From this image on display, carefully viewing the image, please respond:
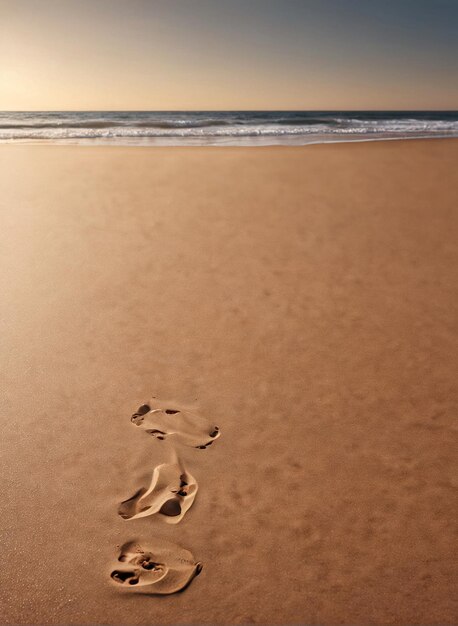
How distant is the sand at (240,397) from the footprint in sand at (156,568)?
4 centimetres

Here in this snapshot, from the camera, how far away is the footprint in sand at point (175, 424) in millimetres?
2520

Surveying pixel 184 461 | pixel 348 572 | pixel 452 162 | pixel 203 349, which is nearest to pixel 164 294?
pixel 203 349

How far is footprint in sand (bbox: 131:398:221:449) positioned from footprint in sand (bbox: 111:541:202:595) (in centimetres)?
57

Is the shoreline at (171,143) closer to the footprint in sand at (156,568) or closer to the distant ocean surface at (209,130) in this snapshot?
the distant ocean surface at (209,130)

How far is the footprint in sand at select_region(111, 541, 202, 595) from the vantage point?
1.90 m

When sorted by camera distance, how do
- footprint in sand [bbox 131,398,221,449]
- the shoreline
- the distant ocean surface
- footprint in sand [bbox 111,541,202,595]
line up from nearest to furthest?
footprint in sand [bbox 111,541,202,595] → footprint in sand [bbox 131,398,221,449] → the shoreline → the distant ocean surface

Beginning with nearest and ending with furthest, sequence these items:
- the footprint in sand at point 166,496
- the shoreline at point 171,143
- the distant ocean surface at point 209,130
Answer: the footprint in sand at point 166,496 < the shoreline at point 171,143 < the distant ocean surface at point 209,130

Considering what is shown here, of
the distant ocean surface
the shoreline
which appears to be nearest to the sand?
the shoreline

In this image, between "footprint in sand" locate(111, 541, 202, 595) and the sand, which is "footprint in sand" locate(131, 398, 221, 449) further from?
"footprint in sand" locate(111, 541, 202, 595)

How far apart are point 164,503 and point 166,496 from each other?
1.6 inches

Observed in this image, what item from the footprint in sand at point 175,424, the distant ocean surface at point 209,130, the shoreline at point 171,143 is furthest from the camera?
the distant ocean surface at point 209,130

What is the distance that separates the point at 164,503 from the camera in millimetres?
2191

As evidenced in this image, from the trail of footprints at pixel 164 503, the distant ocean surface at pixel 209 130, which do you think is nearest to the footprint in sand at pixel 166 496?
the trail of footprints at pixel 164 503

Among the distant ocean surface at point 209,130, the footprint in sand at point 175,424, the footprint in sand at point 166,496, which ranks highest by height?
the distant ocean surface at point 209,130
